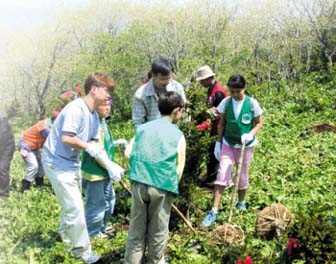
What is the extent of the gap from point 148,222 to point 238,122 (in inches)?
70.2

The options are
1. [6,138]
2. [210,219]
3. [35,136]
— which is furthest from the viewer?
[35,136]

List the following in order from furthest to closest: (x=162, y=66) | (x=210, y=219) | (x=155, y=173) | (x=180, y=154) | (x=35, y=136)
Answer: (x=35, y=136) < (x=210, y=219) < (x=162, y=66) < (x=180, y=154) < (x=155, y=173)

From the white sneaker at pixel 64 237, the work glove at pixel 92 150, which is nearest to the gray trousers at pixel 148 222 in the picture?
the work glove at pixel 92 150

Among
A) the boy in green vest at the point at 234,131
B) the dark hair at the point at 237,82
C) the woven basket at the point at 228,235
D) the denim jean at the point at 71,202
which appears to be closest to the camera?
the denim jean at the point at 71,202

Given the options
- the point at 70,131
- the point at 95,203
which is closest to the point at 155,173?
the point at 70,131

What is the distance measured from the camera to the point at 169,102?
12.6ft

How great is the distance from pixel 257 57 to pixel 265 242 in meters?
17.3

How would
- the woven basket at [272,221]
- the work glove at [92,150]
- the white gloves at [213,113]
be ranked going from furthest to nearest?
the white gloves at [213,113]
the woven basket at [272,221]
the work glove at [92,150]

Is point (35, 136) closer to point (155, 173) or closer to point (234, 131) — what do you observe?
point (234, 131)

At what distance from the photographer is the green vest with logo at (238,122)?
17.3 feet

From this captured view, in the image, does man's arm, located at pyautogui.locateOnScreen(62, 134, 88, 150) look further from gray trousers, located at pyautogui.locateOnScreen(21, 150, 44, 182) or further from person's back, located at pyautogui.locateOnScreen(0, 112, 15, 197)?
gray trousers, located at pyautogui.locateOnScreen(21, 150, 44, 182)

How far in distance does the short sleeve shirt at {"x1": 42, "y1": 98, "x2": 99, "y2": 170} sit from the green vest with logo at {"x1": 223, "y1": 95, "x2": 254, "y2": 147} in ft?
5.16

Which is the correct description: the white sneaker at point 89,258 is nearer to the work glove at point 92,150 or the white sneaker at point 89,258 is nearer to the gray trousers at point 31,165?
the work glove at point 92,150

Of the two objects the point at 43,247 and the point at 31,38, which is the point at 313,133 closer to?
the point at 43,247
